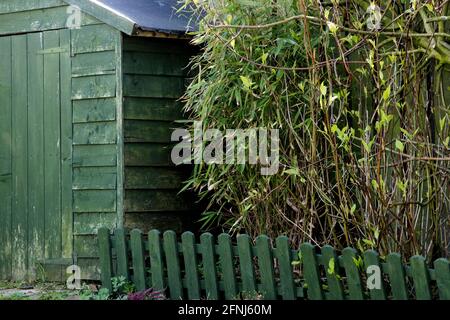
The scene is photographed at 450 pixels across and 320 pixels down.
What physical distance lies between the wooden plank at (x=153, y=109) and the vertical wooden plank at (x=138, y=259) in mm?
1182

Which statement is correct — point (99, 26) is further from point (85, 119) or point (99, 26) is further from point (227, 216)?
point (227, 216)

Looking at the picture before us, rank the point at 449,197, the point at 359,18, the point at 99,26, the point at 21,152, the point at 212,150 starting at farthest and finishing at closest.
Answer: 1. the point at 21,152
2. the point at 99,26
3. the point at 212,150
4. the point at 359,18
5. the point at 449,197

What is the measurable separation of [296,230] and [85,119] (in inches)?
99.9

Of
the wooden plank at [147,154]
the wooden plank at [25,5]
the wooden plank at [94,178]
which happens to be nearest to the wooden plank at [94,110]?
the wooden plank at [147,154]

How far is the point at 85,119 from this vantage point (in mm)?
9430

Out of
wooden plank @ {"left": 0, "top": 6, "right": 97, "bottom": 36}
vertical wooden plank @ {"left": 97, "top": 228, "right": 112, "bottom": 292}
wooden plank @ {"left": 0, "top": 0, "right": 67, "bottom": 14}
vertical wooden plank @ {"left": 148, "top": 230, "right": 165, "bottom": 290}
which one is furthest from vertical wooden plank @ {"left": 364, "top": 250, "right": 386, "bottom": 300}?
wooden plank @ {"left": 0, "top": 0, "right": 67, "bottom": 14}

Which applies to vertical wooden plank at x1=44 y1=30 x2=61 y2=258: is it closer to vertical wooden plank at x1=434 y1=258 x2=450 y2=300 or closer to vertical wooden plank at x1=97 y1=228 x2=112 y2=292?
vertical wooden plank at x1=97 y1=228 x2=112 y2=292

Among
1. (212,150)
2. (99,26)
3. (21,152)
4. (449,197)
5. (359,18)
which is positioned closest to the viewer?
(449,197)

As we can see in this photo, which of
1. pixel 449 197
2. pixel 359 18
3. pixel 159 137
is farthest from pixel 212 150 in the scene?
pixel 449 197

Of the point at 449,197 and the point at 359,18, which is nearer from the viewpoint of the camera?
the point at 449,197

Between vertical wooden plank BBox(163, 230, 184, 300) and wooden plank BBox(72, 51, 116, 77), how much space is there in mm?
1765

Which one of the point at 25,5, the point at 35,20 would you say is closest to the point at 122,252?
the point at 35,20

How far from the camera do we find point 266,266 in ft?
25.8

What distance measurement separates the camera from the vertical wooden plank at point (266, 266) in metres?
7.82
